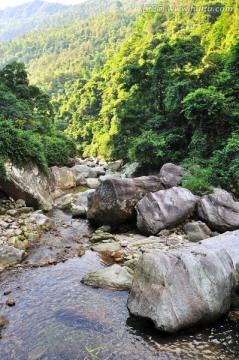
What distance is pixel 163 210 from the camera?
10.5 meters

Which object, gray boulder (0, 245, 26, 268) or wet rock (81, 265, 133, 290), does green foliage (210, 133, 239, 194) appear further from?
gray boulder (0, 245, 26, 268)

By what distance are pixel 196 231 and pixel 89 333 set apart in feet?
19.3

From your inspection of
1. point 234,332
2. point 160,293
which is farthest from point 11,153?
point 234,332

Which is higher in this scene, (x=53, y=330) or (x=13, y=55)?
(x=13, y=55)

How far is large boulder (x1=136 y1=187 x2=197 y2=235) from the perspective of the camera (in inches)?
410

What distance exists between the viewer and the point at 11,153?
13.5 metres

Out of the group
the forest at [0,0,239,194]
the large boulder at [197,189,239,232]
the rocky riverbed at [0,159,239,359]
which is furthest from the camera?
the forest at [0,0,239,194]

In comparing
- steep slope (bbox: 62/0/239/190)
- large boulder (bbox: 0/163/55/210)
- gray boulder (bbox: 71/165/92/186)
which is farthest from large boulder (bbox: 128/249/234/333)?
gray boulder (bbox: 71/165/92/186)

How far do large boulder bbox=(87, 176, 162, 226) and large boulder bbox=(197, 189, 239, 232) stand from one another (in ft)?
8.43

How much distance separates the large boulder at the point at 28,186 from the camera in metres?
13.2

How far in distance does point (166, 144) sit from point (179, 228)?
9.54 meters

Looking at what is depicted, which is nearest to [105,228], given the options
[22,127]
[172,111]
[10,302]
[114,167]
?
[10,302]

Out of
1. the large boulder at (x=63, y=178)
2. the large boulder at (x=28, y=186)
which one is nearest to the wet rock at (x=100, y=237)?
the large boulder at (x=28, y=186)

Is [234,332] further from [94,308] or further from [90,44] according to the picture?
[90,44]
